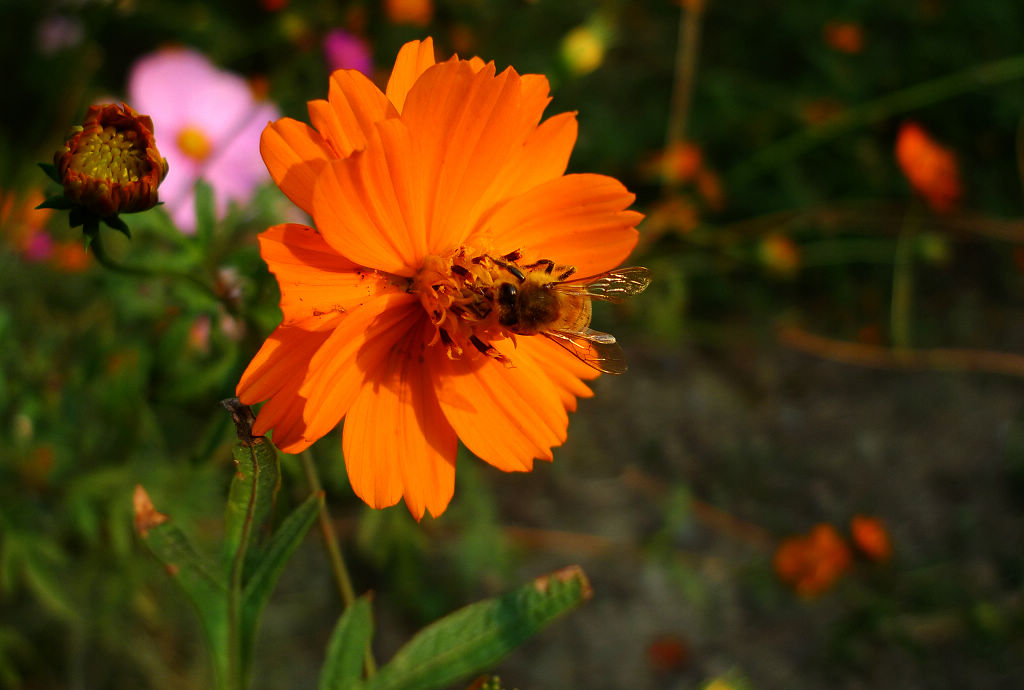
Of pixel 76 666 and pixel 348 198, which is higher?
pixel 348 198

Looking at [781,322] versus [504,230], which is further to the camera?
[781,322]

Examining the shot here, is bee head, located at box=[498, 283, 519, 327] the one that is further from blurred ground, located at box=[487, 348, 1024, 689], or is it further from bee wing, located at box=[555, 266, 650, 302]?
blurred ground, located at box=[487, 348, 1024, 689]

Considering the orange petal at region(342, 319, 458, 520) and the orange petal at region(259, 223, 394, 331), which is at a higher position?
the orange petal at region(259, 223, 394, 331)

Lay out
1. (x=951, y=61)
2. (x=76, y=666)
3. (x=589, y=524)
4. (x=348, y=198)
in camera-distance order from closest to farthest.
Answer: (x=348, y=198)
(x=76, y=666)
(x=589, y=524)
(x=951, y=61)

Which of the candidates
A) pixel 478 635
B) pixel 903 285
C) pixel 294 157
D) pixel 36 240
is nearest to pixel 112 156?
pixel 294 157

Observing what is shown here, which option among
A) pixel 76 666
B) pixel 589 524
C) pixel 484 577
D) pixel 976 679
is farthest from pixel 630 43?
pixel 76 666

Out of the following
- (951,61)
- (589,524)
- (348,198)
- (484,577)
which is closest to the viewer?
(348,198)

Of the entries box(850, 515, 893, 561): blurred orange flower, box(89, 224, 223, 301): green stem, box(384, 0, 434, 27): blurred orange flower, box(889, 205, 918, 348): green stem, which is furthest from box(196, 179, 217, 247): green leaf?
box(889, 205, 918, 348): green stem

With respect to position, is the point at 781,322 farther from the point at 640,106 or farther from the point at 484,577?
the point at 484,577
